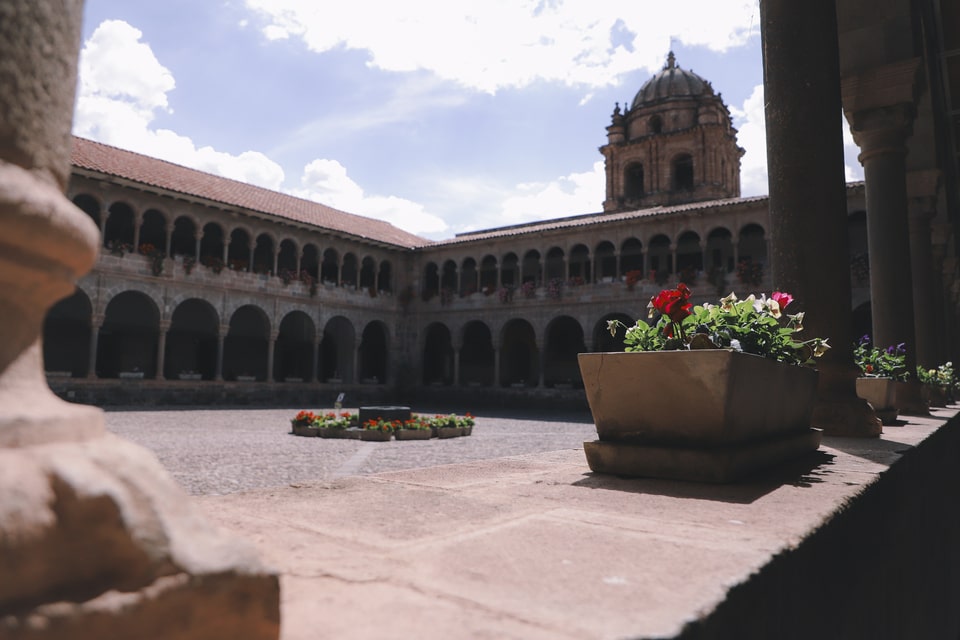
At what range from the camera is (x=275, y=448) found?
1072 cm

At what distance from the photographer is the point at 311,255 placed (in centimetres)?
2909

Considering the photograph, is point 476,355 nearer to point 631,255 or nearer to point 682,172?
point 631,255

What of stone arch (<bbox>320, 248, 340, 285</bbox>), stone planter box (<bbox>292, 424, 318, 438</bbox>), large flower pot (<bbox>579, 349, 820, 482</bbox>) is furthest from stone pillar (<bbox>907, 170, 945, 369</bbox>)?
stone arch (<bbox>320, 248, 340, 285</bbox>)

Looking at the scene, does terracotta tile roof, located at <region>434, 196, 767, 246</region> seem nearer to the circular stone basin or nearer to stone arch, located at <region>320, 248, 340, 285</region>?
stone arch, located at <region>320, 248, 340, 285</region>

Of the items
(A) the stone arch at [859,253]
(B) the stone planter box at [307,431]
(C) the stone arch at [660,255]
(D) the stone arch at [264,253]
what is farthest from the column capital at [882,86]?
(D) the stone arch at [264,253]

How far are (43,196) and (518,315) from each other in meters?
26.8

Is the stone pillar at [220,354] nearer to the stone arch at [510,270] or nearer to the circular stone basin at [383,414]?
the stone arch at [510,270]

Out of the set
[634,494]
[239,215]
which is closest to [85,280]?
[239,215]

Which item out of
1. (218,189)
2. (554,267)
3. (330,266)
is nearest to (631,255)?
(554,267)

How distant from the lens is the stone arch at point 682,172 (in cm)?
3469

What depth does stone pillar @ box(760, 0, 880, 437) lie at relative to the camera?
5.29 m

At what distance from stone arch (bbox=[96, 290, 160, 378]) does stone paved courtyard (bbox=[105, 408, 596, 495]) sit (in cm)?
827

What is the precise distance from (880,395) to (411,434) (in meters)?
8.46

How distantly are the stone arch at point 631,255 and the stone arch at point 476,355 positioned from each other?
760 cm
